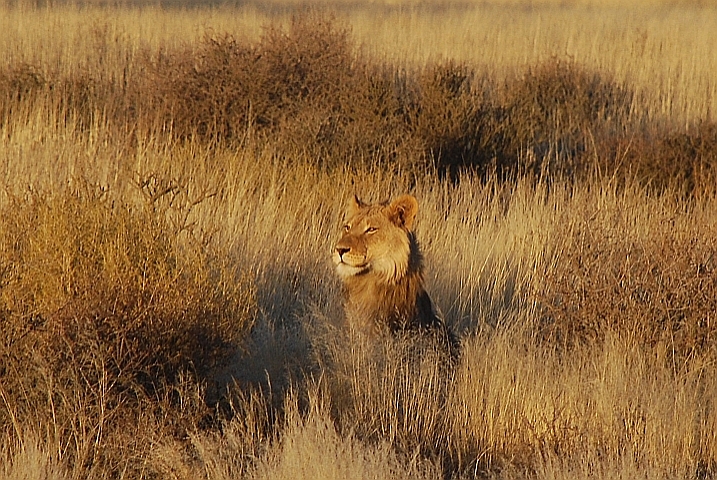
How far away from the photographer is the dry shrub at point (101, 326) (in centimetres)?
461

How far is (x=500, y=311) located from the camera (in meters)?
7.05

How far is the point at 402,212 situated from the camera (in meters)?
Result: 6.28

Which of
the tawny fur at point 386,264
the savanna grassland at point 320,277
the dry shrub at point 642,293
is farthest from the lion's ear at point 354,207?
the dry shrub at point 642,293

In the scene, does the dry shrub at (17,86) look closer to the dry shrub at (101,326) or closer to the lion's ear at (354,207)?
the lion's ear at (354,207)

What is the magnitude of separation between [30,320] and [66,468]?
0.72m

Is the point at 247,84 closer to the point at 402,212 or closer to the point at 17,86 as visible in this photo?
the point at 17,86

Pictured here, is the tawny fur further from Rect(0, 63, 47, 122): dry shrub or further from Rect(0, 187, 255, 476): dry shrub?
Rect(0, 63, 47, 122): dry shrub

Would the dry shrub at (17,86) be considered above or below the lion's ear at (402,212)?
below

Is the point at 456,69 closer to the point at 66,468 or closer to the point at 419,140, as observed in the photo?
the point at 419,140

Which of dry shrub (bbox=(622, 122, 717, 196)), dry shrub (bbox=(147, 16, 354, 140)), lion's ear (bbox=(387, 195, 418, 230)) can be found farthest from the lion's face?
dry shrub (bbox=(622, 122, 717, 196))

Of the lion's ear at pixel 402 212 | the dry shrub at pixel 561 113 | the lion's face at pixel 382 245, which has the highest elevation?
the lion's ear at pixel 402 212

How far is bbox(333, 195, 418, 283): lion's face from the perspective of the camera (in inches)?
247

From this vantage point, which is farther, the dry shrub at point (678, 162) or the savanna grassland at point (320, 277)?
the dry shrub at point (678, 162)

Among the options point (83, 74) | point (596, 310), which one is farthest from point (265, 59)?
point (596, 310)
